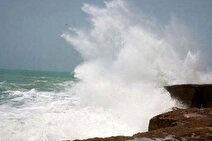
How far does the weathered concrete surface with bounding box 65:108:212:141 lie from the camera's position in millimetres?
3600

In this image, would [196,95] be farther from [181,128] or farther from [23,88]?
[23,88]

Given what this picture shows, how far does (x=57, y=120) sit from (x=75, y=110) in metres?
2.24

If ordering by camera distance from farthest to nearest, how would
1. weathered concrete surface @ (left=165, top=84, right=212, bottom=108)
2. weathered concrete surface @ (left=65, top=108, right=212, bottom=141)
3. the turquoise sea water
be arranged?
the turquoise sea water
weathered concrete surface @ (left=165, top=84, right=212, bottom=108)
weathered concrete surface @ (left=65, top=108, right=212, bottom=141)

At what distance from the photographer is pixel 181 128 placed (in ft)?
13.5

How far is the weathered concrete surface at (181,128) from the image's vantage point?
3600 millimetres

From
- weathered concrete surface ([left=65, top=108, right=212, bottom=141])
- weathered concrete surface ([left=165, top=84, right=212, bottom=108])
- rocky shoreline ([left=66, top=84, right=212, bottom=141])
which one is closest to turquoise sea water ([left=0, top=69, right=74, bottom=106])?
weathered concrete surface ([left=165, top=84, right=212, bottom=108])

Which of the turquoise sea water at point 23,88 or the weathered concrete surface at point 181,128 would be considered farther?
the turquoise sea water at point 23,88

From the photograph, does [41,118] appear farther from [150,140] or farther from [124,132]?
[150,140]

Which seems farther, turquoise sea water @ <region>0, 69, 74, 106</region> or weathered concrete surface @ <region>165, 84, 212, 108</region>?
turquoise sea water @ <region>0, 69, 74, 106</region>

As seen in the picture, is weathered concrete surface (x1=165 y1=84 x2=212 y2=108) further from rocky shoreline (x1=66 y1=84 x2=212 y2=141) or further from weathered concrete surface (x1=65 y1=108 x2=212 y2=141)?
weathered concrete surface (x1=65 y1=108 x2=212 y2=141)

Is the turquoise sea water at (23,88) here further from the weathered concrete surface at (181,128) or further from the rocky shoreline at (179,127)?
the weathered concrete surface at (181,128)

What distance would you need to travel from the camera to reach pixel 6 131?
32.8 feet

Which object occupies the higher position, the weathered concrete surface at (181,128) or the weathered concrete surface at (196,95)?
the weathered concrete surface at (196,95)

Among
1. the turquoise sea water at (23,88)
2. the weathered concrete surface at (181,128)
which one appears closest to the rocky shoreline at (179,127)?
the weathered concrete surface at (181,128)
